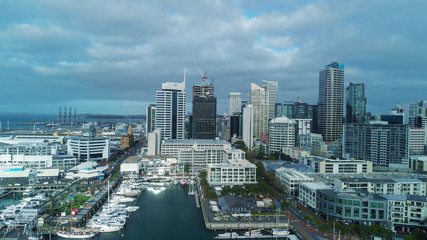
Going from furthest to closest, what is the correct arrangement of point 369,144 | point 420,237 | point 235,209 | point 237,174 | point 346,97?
point 346,97 → point 369,144 → point 237,174 → point 235,209 → point 420,237

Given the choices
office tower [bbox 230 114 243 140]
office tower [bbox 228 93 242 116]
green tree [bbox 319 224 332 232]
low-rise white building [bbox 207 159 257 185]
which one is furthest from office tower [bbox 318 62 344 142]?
green tree [bbox 319 224 332 232]

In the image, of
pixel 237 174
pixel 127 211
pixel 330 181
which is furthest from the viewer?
pixel 237 174

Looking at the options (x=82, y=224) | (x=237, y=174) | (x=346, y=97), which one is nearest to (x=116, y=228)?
(x=82, y=224)

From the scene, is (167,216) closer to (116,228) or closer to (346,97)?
(116,228)

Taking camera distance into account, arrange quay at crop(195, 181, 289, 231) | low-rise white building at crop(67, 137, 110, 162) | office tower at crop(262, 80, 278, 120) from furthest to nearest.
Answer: office tower at crop(262, 80, 278, 120) → low-rise white building at crop(67, 137, 110, 162) → quay at crop(195, 181, 289, 231)

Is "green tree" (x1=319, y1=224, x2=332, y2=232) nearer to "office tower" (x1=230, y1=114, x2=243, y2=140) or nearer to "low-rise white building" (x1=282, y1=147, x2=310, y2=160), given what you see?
"low-rise white building" (x1=282, y1=147, x2=310, y2=160)

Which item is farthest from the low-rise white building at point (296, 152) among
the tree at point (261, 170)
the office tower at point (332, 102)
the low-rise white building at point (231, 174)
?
the office tower at point (332, 102)

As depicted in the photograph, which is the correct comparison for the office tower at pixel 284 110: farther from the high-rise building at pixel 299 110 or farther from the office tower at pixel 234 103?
the office tower at pixel 234 103
